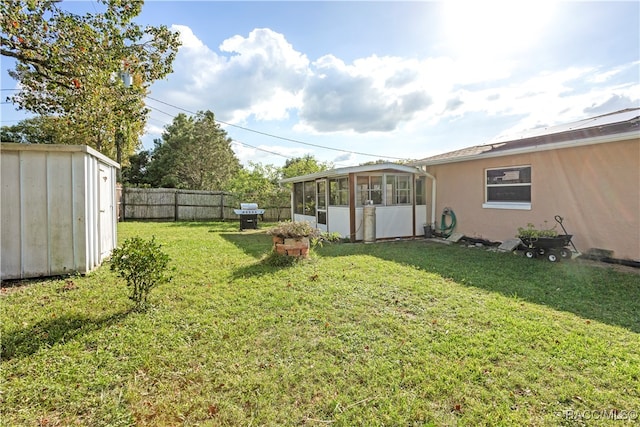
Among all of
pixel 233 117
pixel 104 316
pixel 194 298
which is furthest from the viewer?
pixel 233 117

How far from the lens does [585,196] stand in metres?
6.71

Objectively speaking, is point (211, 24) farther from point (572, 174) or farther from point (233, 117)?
point (233, 117)

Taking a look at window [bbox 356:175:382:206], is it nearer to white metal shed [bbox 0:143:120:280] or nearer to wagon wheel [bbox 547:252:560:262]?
wagon wheel [bbox 547:252:560:262]

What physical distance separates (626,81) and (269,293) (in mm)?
10381

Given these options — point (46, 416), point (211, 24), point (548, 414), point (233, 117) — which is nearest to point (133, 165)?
point (233, 117)

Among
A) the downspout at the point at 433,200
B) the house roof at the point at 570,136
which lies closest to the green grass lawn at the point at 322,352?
the house roof at the point at 570,136

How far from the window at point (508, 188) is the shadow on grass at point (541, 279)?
1.59 metres

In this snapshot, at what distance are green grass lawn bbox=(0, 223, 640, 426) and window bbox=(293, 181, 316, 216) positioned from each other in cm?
768

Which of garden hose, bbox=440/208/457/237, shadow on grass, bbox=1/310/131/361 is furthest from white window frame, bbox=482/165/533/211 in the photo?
shadow on grass, bbox=1/310/131/361

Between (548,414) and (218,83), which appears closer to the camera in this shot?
(548,414)

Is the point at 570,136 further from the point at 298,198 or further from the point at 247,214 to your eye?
the point at 247,214

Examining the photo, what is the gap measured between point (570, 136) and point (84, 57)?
10.0 metres

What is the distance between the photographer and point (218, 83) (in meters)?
12.7

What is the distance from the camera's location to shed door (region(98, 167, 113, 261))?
5.86 meters
